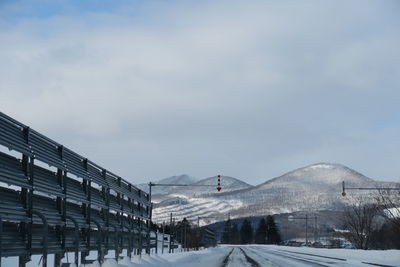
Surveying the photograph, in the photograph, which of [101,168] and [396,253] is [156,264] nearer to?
[101,168]

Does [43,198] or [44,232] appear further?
[43,198]

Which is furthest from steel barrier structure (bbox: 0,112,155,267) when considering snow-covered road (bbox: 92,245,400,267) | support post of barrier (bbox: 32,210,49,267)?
snow-covered road (bbox: 92,245,400,267)

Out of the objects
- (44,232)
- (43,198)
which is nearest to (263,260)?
(43,198)

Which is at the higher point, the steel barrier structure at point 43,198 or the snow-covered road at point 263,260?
the steel barrier structure at point 43,198

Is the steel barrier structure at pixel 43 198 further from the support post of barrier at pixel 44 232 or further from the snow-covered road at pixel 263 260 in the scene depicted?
the snow-covered road at pixel 263 260

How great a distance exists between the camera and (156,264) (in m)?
20.6

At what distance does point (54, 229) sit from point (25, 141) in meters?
2.70

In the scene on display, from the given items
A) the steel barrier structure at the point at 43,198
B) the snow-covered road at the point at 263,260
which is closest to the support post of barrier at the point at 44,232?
→ the steel barrier structure at the point at 43,198

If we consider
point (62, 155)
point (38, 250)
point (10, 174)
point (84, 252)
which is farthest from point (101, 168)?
point (10, 174)

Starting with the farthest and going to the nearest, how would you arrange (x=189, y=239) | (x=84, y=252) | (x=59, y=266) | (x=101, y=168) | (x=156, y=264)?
(x=189, y=239), (x=156, y=264), (x=101, y=168), (x=84, y=252), (x=59, y=266)

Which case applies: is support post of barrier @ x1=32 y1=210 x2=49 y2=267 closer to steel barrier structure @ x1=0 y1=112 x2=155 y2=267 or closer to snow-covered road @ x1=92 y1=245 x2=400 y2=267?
steel barrier structure @ x1=0 y1=112 x2=155 y2=267

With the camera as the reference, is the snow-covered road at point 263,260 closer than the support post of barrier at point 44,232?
No

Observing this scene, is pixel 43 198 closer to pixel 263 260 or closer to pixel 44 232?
pixel 44 232

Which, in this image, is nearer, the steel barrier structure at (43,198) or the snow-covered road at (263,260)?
the steel barrier structure at (43,198)
